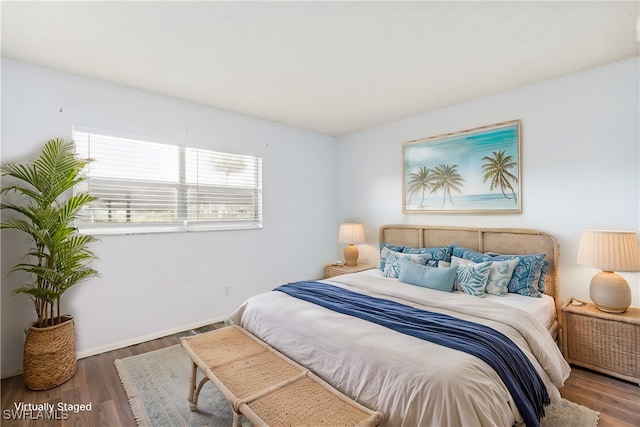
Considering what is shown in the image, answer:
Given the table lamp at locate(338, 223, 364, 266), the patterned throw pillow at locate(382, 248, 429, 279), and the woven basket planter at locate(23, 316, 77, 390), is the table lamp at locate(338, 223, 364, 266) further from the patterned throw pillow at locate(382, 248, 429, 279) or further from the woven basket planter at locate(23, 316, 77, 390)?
the woven basket planter at locate(23, 316, 77, 390)

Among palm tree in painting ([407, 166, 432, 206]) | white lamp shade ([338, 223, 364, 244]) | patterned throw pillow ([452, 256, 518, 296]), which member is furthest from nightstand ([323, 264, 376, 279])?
patterned throw pillow ([452, 256, 518, 296])

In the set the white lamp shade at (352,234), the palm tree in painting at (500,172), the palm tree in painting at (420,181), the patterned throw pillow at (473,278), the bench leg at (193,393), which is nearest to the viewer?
the bench leg at (193,393)

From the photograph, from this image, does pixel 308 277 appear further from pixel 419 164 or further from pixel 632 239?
pixel 632 239

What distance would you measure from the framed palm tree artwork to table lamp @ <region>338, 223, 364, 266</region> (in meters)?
0.73

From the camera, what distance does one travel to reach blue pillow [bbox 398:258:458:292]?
2.74 m

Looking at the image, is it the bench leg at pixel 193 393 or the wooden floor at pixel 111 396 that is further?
the bench leg at pixel 193 393

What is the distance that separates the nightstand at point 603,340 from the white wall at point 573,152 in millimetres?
366

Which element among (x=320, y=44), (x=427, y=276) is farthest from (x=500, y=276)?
(x=320, y=44)

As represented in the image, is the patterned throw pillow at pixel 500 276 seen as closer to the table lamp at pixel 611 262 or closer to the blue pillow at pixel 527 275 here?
the blue pillow at pixel 527 275

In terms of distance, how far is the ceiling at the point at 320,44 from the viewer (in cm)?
188

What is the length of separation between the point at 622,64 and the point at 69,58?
454 centimetres

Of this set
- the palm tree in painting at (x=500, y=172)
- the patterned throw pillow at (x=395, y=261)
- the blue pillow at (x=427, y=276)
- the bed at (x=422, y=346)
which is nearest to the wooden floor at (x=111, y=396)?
the bed at (x=422, y=346)

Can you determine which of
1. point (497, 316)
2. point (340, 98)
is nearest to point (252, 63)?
point (340, 98)

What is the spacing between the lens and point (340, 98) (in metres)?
3.29
